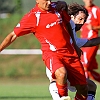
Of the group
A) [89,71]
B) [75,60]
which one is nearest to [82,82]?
[75,60]

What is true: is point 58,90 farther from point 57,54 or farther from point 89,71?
point 89,71

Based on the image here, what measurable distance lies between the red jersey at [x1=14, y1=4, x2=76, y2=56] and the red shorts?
91mm

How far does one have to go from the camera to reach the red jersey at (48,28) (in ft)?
21.6

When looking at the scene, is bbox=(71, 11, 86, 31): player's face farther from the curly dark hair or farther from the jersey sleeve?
the jersey sleeve

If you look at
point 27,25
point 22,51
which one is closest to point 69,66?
point 27,25

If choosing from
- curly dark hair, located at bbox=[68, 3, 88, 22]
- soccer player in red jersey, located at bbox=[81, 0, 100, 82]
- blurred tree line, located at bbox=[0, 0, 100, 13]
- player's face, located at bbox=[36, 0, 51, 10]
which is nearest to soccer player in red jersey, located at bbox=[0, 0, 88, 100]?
player's face, located at bbox=[36, 0, 51, 10]

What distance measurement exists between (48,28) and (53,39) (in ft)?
0.52

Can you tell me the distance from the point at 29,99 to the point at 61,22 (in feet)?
10.2

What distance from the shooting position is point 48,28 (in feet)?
21.7

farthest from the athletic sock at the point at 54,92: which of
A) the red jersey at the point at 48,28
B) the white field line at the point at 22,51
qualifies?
the white field line at the point at 22,51

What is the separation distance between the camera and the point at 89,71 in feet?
41.7

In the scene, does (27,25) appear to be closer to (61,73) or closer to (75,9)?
(61,73)

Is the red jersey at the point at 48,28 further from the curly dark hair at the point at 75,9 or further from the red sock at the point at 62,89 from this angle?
the curly dark hair at the point at 75,9

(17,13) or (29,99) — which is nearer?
(29,99)
